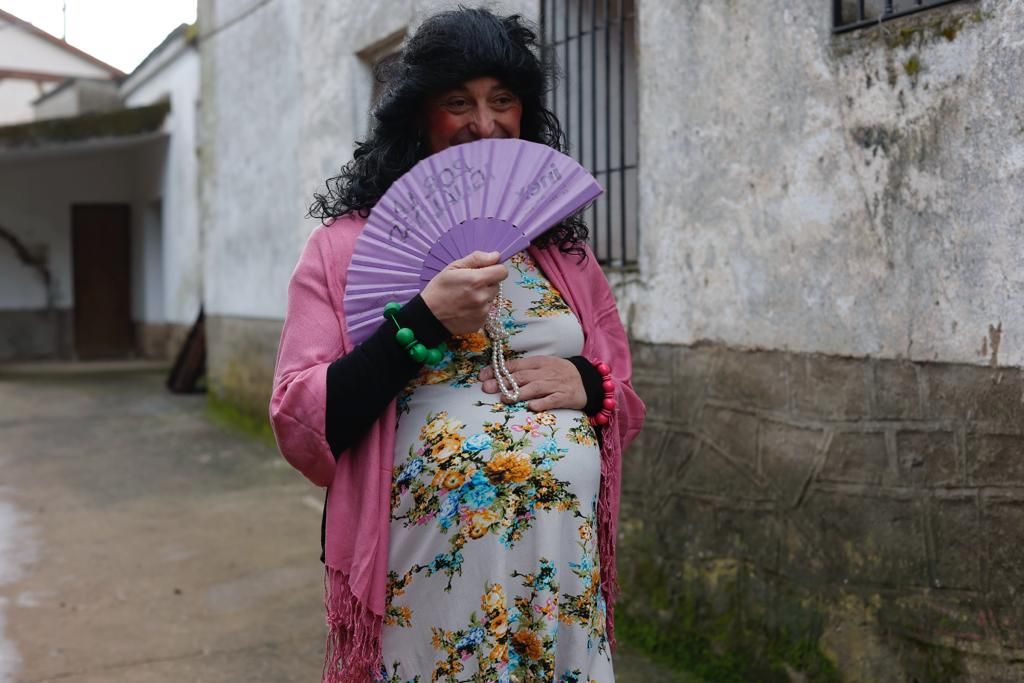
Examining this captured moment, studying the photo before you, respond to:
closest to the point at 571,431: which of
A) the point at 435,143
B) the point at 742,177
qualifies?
the point at 435,143

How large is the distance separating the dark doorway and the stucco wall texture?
1373 centimetres

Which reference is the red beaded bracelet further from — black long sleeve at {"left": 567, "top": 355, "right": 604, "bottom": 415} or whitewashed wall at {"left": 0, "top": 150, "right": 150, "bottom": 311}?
whitewashed wall at {"left": 0, "top": 150, "right": 150, "bottom": 311}

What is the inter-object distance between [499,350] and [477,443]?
189 millimetres

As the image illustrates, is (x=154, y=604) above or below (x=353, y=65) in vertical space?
below

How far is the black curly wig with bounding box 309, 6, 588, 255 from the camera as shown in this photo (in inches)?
73.5

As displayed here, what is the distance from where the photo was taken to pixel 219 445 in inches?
308

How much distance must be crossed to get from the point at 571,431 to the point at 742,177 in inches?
70.4

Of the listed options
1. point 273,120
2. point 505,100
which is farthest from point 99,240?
point 505,100

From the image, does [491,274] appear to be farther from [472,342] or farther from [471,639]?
[471,639]

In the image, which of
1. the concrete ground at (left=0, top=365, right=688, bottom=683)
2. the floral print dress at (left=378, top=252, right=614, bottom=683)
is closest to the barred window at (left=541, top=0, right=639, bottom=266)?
the concrete ground at (left=0, top=365, right=688, bottom=683)

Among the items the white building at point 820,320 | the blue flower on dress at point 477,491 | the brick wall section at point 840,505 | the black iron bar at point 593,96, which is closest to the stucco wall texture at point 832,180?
the white building at point 820,320

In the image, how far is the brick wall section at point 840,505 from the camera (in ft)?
8.30

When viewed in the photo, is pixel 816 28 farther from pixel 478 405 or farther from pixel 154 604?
pixel 154 604

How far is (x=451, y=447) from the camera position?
5.72 feet
